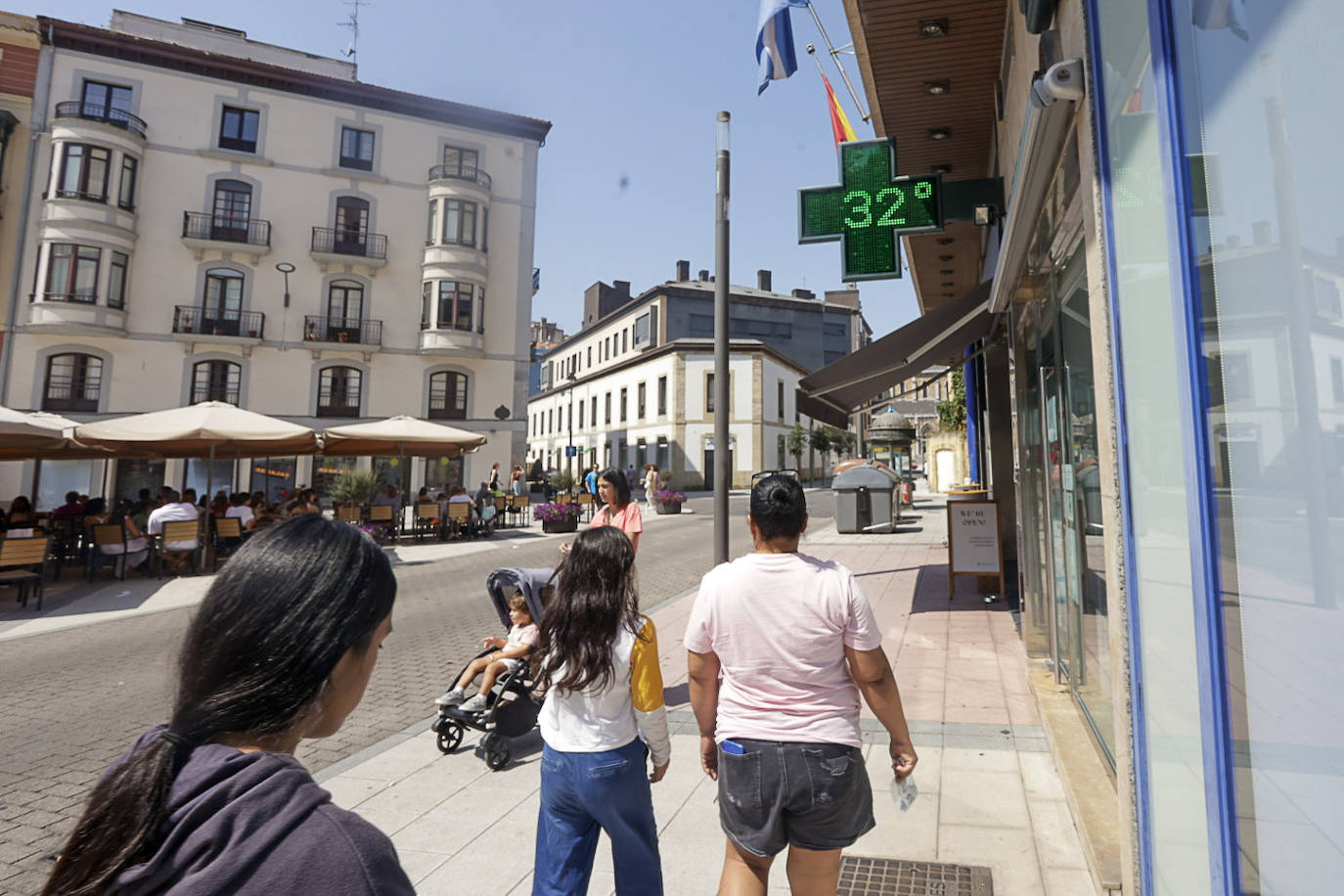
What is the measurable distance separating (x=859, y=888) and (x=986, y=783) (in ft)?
4.35

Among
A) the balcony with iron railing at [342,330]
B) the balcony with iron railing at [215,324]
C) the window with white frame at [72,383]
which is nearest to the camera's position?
the window with white frame at [72,383]

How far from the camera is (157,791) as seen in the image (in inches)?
32.4

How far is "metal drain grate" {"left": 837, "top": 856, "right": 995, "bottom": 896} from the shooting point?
282 centimetres

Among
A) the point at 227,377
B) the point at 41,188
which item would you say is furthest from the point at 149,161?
the point at 227,377

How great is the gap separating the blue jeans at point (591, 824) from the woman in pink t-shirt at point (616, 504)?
8.00ft

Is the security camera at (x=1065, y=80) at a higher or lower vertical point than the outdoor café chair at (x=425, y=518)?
higher

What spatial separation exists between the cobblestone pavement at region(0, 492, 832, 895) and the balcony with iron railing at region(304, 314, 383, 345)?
19909 millimetres

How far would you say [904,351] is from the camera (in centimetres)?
676

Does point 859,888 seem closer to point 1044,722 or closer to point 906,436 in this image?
point 1044,722

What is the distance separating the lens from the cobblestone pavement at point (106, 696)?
3770 mm

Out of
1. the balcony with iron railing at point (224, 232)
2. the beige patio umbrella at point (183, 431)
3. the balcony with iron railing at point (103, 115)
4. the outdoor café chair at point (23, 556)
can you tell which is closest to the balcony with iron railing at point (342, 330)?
the balcony with iron railing at point (224, 232)

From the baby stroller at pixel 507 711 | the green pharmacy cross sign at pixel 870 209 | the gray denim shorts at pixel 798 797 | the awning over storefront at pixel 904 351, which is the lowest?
the baby stroller at pixel 507 711

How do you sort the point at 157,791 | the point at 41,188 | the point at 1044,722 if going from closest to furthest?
the point at 157,791 < the point at 1044,722 < the point at 41,188

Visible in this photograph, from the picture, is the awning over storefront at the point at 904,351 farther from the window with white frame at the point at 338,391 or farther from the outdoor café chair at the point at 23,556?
the window with white frame at the point at 338,391
